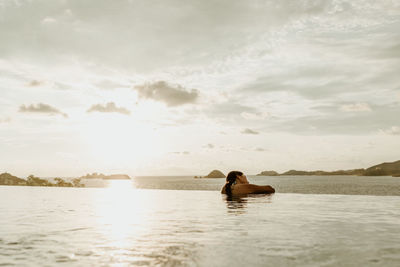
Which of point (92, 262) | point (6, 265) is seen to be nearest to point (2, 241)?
point (6, 265)

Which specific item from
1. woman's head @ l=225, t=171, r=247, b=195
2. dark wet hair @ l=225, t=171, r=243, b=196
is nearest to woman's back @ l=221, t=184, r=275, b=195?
dark wet hair @ l=225, t=171, r=243, b=196

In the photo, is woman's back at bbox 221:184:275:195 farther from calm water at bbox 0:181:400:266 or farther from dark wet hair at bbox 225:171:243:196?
calm water at bbox 0:181:400:266

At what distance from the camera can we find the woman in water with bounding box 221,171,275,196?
74.9m

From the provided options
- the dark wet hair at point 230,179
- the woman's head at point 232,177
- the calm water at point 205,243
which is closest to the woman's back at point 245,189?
the dark wet hair at point 230,179

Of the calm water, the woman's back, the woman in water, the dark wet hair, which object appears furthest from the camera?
the dark wet hair

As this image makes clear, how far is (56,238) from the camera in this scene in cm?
2080

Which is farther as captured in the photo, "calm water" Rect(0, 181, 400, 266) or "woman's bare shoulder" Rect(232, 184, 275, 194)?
"woman's bare shoulder" Rect(232, 184, 275, 194)

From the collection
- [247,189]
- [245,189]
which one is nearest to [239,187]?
[245,189]

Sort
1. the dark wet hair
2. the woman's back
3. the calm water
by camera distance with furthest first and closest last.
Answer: the dark wet hair → the woman's back → the calm water

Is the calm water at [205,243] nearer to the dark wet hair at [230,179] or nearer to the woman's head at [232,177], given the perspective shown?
the dark wet hair at [230,179]

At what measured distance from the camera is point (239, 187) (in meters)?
75.1

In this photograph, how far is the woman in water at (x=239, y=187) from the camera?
74.9 meters

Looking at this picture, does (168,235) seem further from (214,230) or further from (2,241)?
(2,241)

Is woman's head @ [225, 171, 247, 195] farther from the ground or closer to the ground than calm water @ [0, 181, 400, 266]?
farther from the ground
